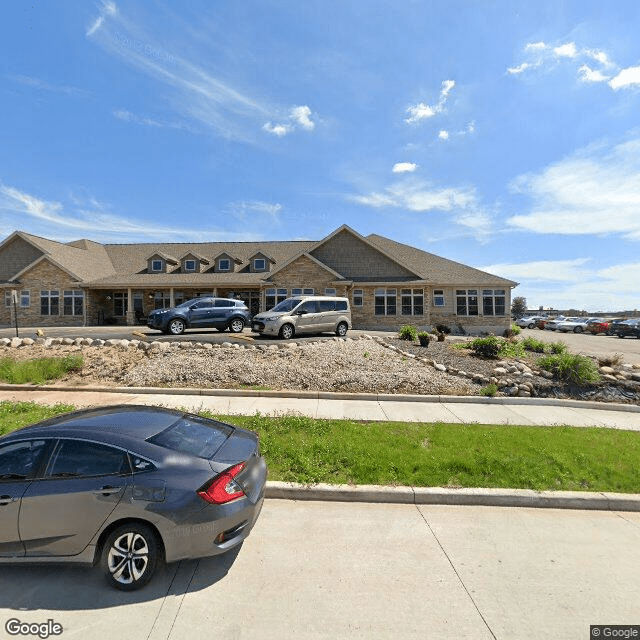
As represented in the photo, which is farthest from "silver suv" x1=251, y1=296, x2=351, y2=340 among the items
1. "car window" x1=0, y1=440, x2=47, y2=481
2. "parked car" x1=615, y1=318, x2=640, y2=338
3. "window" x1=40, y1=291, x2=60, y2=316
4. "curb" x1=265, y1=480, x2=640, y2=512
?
"parked car" x1=615, y1=318, x2=640, y2=338

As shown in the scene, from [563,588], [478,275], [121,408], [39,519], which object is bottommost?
[563,588]

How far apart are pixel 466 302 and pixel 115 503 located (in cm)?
2716

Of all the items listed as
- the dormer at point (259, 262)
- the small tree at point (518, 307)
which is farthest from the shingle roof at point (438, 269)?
the small tree at point (518, 307)

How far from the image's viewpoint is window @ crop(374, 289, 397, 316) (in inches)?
1052

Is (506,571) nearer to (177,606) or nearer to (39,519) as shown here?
(177,606)

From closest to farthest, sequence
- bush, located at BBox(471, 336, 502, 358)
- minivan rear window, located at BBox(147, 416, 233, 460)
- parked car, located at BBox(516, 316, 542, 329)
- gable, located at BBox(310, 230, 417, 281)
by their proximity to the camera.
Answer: minivan rear window, located at BBox(147, 416, 233, 460), bush, located at BBox(471, 336, 502, 358), gable, located at BBox(310, 230, 417, 281), parked car, located at BBox(516, 316, 542, 329)

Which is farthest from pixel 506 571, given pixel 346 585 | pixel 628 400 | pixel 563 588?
pixel 628 400

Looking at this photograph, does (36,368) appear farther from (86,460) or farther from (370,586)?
(370,586)

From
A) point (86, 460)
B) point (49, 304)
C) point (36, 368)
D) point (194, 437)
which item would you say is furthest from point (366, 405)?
point (49, 304)

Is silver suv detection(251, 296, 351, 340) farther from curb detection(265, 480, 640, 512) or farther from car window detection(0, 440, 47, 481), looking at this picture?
car window detection(0, 440, 47, 481)

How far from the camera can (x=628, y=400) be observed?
9719mm

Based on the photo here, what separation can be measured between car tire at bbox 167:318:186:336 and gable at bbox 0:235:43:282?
67.7 ft

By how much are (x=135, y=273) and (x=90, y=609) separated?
31.6 meters

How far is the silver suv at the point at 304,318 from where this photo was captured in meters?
15.6
